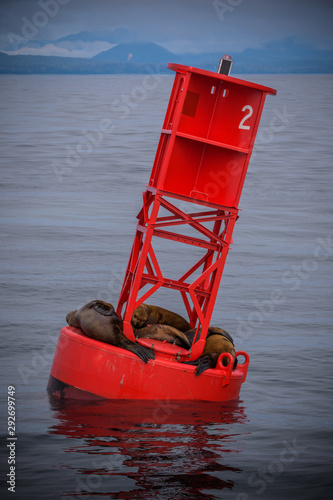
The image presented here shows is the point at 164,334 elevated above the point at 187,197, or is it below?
below

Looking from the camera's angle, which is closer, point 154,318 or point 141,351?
point 141,351

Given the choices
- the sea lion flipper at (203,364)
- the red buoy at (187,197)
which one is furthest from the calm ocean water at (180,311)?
the sea lion flipper at (203,364)

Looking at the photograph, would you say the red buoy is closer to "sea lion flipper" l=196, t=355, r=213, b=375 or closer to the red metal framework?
the red metal framework

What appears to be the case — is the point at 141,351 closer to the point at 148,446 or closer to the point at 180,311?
the point at 148,446

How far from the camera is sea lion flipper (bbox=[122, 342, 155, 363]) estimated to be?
13562 millimetres

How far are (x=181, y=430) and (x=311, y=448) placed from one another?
211cm

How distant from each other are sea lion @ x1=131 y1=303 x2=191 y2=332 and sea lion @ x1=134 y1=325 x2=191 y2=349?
0.53 ft

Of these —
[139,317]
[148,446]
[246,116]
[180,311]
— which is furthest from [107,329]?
[180,311]

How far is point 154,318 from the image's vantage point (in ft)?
49.9

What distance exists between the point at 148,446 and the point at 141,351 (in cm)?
173

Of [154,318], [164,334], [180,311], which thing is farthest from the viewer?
[180,311]

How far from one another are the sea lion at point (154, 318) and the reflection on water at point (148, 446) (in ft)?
5.26

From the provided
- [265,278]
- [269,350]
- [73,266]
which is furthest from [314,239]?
[269,350]

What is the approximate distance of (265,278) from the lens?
85.8 feet
